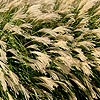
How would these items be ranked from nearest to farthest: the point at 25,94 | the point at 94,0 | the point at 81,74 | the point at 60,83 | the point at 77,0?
the point at 25,94
the point at 60,83
the point at 81,74
the point at 94,0
the point at 77,0

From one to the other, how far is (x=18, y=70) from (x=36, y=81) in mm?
249

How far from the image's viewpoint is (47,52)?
4035 mm

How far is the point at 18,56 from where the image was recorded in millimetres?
3752

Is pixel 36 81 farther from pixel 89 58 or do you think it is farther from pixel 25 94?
pixel 89 58

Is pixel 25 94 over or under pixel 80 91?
over

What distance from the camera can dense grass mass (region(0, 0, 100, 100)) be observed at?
3.70 meters

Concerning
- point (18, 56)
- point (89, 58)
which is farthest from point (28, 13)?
point (89, 58)

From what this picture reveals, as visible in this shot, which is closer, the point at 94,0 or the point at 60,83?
the point at 60,83

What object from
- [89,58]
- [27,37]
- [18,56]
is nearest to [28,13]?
[27,37]

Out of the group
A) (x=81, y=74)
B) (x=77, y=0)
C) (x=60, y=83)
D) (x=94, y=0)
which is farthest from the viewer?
(x=77, y=0)

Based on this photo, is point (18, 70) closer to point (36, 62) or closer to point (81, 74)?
point (36, 62)

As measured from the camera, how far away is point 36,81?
3.92 meters

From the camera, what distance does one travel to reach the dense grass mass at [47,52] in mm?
3703

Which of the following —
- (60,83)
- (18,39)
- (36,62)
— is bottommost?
(60,83)
